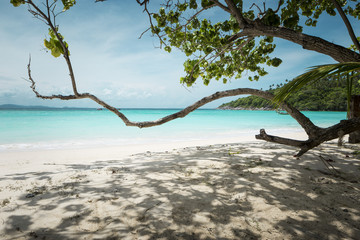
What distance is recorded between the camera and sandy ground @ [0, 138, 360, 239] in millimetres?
1715

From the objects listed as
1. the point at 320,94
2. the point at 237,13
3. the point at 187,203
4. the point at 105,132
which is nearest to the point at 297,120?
the point at 237,13

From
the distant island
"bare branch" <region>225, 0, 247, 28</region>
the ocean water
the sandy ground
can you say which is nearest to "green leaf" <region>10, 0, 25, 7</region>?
the sandy ground

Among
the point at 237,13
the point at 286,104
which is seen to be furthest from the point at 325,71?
the point at 237,13

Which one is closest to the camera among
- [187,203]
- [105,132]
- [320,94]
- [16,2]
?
[187,203]

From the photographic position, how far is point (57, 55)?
2.63 meters

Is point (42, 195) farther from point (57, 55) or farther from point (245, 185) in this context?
point (245, 185)

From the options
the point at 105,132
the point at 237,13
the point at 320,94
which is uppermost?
the point at 237,13

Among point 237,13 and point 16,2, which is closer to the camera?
point 16,2

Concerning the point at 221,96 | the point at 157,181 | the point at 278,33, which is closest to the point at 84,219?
the point at 157,181

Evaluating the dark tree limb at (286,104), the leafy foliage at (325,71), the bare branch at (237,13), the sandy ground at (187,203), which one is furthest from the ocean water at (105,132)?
the leafy foliage at (325,71)

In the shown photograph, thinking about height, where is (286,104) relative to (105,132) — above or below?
above

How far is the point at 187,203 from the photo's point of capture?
2229mm

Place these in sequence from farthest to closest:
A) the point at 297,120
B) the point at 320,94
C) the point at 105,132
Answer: the point at 105,132 < the point at 320,94 < the point at 297,120

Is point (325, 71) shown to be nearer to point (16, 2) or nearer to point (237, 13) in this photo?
point (237, 13)
